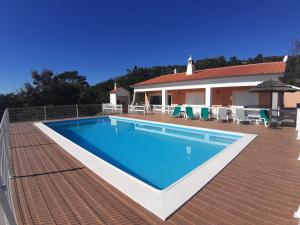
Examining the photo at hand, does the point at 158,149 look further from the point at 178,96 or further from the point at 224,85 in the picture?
the point at 178,96

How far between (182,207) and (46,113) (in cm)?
1697

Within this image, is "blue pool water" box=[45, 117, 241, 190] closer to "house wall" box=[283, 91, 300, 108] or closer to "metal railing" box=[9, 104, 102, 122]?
"metal railing" box=[9, 104, 102, 122]

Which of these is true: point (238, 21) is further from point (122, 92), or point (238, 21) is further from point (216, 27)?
point (122, 92)

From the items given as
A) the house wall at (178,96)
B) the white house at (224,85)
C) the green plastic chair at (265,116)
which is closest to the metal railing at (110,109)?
the white house at (224,85)

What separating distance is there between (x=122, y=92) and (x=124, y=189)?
84.1 ft

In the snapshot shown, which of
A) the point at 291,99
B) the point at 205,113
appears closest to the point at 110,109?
the point at 205,113

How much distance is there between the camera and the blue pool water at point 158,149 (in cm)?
631

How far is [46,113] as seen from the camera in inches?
666

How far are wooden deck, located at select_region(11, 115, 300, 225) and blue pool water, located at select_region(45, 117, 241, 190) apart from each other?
1847mm

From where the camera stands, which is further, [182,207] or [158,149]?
[158,149]

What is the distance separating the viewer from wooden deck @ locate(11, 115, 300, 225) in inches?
114

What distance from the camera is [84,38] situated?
2317 centimetres

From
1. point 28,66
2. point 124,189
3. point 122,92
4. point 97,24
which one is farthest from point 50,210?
point 28,66

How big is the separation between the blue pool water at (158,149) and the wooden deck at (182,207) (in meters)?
1.85
